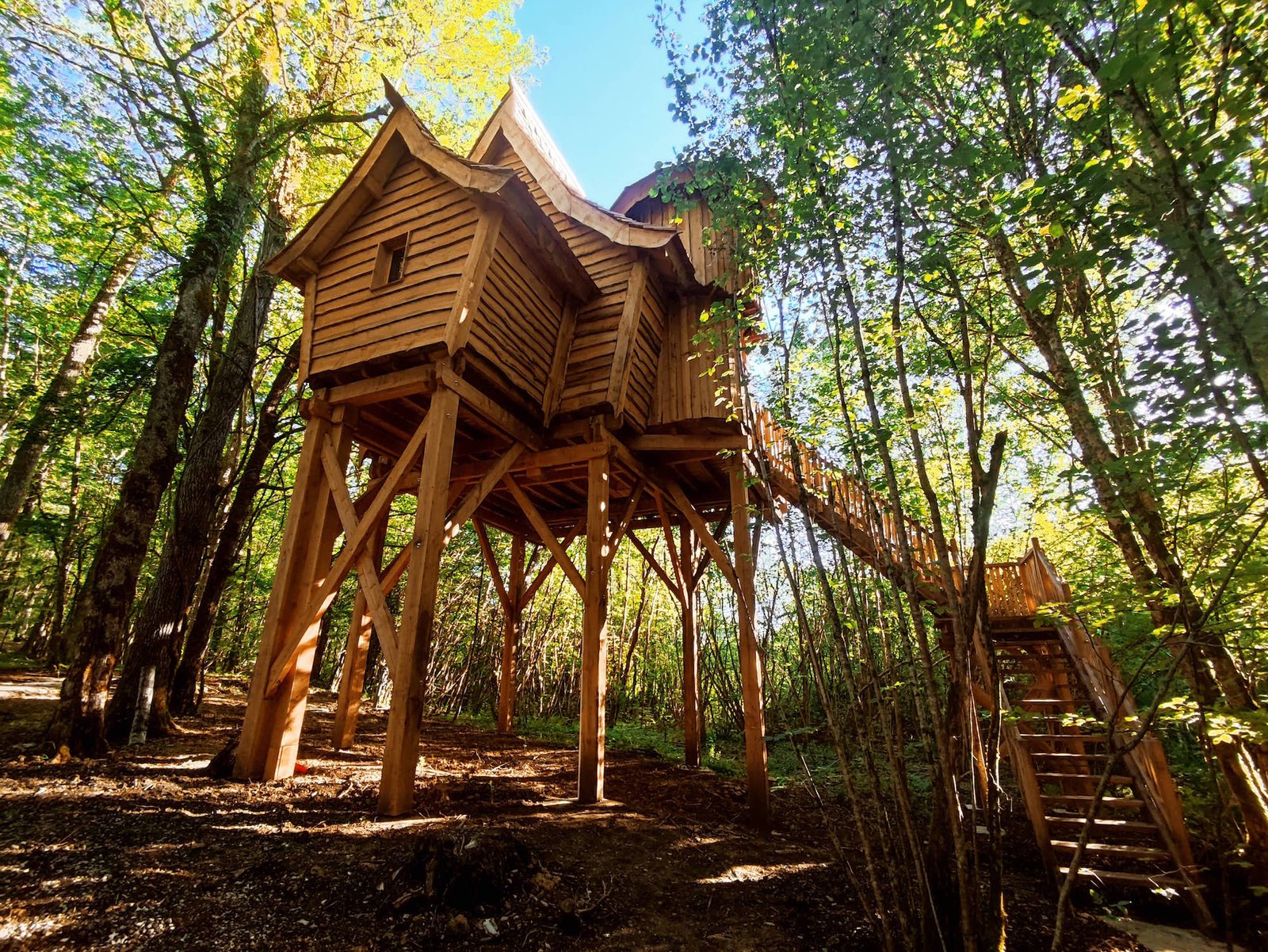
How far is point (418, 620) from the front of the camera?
15.3 ft

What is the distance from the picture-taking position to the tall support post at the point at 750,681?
19.4ft

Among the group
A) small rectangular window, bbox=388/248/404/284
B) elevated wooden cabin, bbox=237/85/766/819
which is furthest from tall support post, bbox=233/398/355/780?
small rectangular window, bbox=388/248/404/284

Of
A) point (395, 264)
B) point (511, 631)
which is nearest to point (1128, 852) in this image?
point (511, 631)

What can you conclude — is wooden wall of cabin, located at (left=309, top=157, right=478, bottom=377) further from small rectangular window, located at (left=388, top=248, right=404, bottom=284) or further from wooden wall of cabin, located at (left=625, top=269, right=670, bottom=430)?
wooden wall of cabin, located at (left=625, top=269, right=670, bottom=430)

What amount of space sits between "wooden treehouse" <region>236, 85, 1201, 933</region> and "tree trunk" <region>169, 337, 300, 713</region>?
1.59 meters

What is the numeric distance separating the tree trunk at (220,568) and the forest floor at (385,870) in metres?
2.16

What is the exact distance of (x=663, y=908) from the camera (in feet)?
11.7

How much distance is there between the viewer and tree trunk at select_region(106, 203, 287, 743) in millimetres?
6391

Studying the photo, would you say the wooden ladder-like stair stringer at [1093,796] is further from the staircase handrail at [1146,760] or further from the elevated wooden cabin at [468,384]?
the elevated wooden cabin at [468,384]

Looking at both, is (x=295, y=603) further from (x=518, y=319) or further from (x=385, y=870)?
(x=518, y=319)

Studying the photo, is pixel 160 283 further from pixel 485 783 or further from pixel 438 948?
pixel 438 948

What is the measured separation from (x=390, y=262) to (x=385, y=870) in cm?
616

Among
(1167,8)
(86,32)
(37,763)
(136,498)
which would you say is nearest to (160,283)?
Result: (86,32)

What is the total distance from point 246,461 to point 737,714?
1142 centimetres
